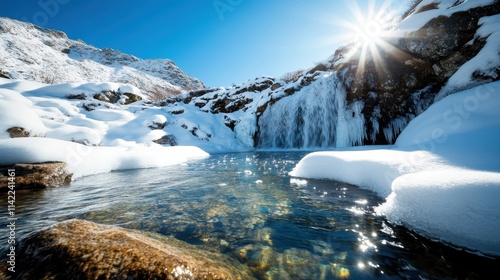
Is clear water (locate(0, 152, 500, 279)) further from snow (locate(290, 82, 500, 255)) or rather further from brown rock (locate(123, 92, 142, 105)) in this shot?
brown rock (locate(123, 92, 142, 105))

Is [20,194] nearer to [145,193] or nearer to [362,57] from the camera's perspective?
[145,193]

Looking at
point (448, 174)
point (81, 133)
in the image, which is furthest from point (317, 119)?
point (81, 133)

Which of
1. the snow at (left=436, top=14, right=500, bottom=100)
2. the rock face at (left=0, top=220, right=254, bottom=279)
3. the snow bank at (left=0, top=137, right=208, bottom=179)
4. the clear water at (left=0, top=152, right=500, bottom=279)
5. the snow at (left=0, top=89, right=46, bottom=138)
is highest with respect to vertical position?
the snow at (left=436, top=14, right=500, bottom=100)

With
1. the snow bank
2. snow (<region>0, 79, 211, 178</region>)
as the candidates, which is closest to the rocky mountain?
snow (<region>0, 79, 211, 178</region>)

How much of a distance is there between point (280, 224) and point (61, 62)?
94385mm

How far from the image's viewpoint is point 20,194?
21.5 ft

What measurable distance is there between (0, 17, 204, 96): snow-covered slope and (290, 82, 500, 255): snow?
183 ft

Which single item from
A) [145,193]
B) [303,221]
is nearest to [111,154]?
[145,193]

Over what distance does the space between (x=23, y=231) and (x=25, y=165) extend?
5.56 metres

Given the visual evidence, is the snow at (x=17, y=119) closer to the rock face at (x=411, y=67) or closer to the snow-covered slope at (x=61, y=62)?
the rock face at (x=411, y=67)

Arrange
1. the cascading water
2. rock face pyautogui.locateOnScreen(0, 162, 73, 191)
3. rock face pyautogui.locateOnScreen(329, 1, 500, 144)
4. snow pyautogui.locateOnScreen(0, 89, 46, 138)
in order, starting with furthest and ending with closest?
1. the cascading water
2. rock face pyautogui.locateOnScreen(329, 1, 500, 144)
3. snow pyautogui.locateOnScreen(0, 89, 46, 138)
4. rock face pyautogui.locateOnScreen(0, 162, 73, 191)

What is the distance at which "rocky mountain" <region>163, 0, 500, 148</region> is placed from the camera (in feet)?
35.6

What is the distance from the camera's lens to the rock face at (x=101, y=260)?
6.26 ft

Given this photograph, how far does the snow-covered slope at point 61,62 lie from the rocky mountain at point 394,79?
5043 centimetres
